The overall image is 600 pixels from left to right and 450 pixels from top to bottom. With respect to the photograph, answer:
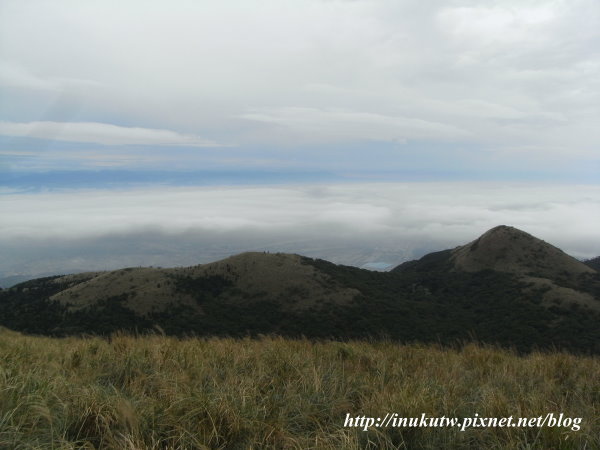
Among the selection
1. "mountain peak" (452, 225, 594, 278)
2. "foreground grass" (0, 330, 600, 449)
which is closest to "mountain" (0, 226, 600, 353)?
"mountain peak" (452, 225, 594, 278)

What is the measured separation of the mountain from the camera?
62.6 m

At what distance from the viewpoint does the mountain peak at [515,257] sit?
10706cm

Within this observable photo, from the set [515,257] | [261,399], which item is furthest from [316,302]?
[261,399]

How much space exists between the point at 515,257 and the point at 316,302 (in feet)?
240

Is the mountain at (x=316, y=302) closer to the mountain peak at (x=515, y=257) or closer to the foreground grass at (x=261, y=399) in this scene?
the mountain peak at (x=515, y=257)

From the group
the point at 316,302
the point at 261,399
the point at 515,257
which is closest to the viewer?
the point at 261,399

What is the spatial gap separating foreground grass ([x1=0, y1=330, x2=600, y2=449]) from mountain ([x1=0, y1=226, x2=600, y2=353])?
43417mm

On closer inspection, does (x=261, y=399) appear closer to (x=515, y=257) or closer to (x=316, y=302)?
(x=316, y=302)

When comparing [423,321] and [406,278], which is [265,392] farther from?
[406,278]

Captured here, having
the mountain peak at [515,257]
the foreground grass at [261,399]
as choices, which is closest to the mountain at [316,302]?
the mountain peak at [515,257]

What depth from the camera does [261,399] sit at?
4723mm

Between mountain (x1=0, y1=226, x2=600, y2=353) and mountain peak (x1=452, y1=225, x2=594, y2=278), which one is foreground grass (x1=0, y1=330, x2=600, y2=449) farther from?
mountain peak (x1=452, y1=225, x2=594, y2=278)

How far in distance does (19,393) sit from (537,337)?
A: 70.3 metres

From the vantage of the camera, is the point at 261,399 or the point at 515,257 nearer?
the point at 261,399
